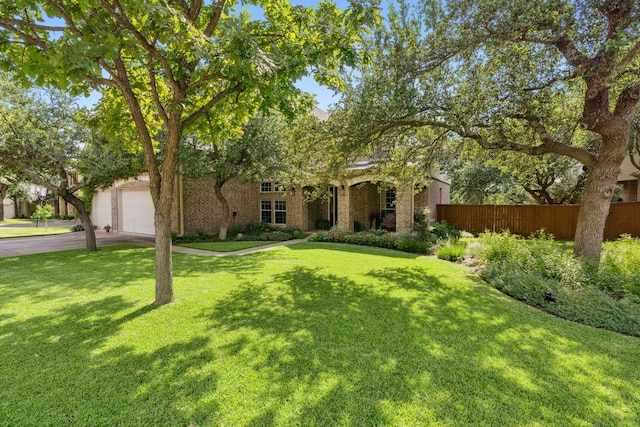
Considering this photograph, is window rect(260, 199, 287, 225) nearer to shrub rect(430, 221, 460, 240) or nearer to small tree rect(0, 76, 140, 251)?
small tree rect(0, 76, 140, 251)

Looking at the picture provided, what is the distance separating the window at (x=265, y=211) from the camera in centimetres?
1856

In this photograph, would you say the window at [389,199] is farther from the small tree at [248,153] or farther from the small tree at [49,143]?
the small tree at [49,143]

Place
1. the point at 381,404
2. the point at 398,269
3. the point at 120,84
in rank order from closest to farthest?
the point at 381,404, the point at 120,84, the point at 398,269

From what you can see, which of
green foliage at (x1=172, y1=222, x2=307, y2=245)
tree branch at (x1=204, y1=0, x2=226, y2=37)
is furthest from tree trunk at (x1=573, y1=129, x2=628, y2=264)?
green foliage at (x1=172, y1=222, x2=307, y2=245)

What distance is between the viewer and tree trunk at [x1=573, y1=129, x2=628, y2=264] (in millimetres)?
7211

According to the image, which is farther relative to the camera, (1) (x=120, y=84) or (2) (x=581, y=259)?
(2) (x=581, y=259)

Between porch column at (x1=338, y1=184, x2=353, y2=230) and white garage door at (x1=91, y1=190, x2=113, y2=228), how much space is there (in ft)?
49.9

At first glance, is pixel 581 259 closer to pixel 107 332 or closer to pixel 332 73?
pixel 332 73

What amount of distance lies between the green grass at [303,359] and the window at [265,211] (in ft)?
39.3

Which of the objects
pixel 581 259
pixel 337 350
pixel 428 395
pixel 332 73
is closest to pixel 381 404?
pixel 428 395

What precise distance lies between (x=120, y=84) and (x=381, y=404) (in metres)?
5.74

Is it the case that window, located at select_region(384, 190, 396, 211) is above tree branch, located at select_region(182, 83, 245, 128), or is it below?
below

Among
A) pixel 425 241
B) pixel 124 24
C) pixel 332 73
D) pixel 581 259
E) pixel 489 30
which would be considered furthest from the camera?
pixel 425 241

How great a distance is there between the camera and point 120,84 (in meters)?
4.88
